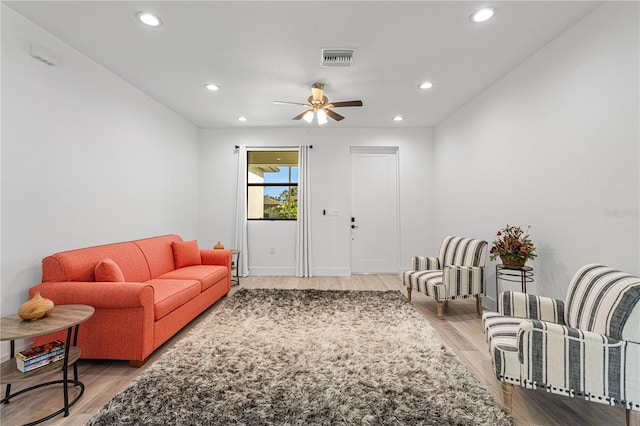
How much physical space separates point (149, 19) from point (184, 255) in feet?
9.04

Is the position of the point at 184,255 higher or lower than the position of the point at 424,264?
higher

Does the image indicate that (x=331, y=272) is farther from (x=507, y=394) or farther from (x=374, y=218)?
(x=507, y=394)

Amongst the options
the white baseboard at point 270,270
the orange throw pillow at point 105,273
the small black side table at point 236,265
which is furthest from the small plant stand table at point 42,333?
the white baseboard at point 270,270

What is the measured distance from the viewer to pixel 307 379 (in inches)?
79.9

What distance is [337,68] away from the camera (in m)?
3.09

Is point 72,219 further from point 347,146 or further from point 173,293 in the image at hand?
point 347,146

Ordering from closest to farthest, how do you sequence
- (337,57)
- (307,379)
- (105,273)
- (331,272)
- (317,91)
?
(307,379) → (105,273) → (337,57) → (317,91) → (331,272)

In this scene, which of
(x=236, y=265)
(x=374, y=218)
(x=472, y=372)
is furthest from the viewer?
(x=374, y=218)

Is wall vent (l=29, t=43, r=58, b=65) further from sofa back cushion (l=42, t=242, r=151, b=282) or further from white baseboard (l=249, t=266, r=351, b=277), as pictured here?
white baseboard (l=249, t=266, r=351, b=277)

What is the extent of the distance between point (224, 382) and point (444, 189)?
4445 millimetres

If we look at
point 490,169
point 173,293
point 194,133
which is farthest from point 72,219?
point 490,169

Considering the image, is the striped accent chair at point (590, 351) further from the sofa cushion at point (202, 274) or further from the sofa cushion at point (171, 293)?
the sofa cushion at point (202, 274)

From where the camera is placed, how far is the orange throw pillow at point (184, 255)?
12.8 ft

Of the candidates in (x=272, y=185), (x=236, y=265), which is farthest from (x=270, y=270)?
(x=272, y=185)
